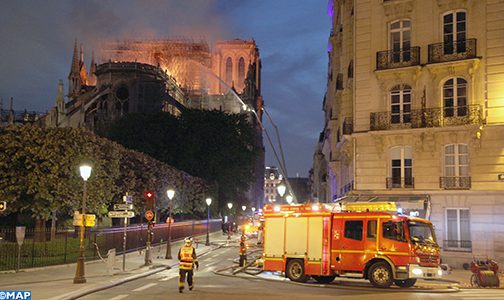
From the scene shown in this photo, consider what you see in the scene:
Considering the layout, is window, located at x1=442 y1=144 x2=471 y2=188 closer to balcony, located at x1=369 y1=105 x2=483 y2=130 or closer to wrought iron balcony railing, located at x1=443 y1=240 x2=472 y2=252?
balcony, located at x1=369 y1=105 x2=483 y2=130

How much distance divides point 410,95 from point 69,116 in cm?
8922

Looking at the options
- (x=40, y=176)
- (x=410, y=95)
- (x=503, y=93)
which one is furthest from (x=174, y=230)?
(x=503, y=93)

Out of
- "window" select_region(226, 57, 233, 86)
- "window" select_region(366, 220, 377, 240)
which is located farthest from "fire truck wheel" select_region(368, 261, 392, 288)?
"window" select_region(226, 57, 233, 86)

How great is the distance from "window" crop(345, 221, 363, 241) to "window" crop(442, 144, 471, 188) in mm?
10615

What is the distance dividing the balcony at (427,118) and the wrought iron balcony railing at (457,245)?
20.4 feet

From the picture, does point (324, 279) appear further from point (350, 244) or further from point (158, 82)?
point (158, 82)

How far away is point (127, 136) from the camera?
76688 millimetres

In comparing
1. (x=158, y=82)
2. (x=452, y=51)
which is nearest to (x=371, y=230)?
(x=452, y=51)

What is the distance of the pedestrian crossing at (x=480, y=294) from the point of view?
60.6 feet

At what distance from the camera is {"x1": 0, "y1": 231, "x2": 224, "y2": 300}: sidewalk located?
18.6 m

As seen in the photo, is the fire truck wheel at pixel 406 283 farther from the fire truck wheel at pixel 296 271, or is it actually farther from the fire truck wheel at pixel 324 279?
the fire truck wheel at pixel 296 271

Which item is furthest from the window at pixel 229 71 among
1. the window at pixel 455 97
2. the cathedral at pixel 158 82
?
the window at pixel 455 97

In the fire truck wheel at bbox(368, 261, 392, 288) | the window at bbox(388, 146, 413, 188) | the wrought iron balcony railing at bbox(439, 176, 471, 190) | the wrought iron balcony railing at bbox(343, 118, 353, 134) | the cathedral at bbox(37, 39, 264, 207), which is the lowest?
the fire truck wheel at bbox(368, 261, 392, 288)

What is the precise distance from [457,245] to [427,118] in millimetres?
6976
